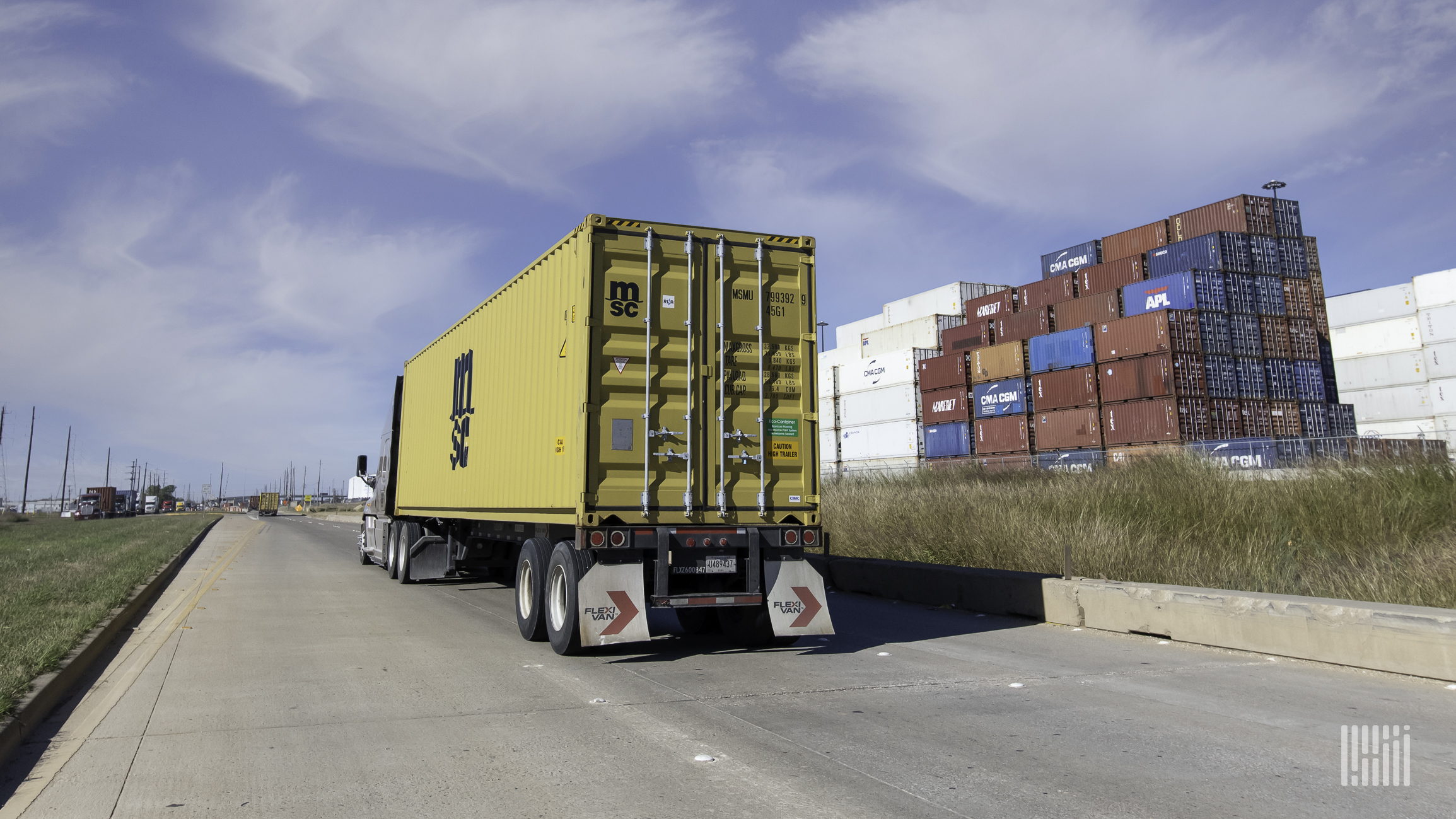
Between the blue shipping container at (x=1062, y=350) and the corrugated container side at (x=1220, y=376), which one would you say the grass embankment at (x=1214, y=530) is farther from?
the blue shipping container at (x=1062, y=350)

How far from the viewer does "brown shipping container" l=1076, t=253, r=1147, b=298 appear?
3712 cm

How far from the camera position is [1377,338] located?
3894cm

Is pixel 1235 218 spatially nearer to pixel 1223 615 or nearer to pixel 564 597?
pixel 1223 615

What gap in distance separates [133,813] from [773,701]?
12.2ft

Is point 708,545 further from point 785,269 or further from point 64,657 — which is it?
point 64,657

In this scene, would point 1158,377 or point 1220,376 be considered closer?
point 1158,377

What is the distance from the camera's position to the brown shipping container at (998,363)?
1432 inches

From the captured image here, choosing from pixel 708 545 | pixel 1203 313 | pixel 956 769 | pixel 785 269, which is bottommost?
pixel 956 769

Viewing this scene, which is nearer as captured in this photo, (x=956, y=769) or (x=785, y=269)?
(x=956, y=769)

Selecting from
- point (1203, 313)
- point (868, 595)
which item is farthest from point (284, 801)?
point (1203, 313)

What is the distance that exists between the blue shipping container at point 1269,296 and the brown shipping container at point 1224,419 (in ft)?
16.6

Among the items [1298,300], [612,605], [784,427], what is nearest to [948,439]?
[1298,300]

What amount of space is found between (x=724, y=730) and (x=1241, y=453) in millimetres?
18171

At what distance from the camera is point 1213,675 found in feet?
22.8
